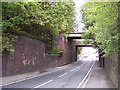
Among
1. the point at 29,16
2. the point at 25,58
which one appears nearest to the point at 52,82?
the point at 29,16

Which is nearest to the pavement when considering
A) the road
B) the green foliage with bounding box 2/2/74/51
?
the road

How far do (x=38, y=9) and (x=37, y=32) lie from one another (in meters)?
10.3

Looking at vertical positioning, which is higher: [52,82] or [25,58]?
[25,58]

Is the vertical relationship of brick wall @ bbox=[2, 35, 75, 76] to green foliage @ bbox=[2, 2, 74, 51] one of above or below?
below

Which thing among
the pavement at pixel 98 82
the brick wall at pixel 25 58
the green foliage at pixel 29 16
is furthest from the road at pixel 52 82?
the green foliage at pixel 29 16

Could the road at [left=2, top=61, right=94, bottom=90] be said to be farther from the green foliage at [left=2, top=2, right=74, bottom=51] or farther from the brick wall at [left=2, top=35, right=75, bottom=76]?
the green foliage at [left=2, top=2, right=74, bottom=51]

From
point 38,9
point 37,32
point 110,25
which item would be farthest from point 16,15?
point 110,25

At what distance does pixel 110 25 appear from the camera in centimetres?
1295

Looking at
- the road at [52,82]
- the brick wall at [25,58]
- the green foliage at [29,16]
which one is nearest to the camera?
the road at [52,82]

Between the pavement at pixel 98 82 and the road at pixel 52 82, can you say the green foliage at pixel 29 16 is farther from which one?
the pavement at pixel 98 82

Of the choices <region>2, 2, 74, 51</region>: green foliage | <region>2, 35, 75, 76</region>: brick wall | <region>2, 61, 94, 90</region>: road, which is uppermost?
<region>2, 2, 74, 51</region>: green foliage

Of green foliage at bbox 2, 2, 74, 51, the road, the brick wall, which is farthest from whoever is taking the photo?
the brick wall

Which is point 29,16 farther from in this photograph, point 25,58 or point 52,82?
point 52,82

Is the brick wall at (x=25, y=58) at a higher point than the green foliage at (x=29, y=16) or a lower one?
lower
